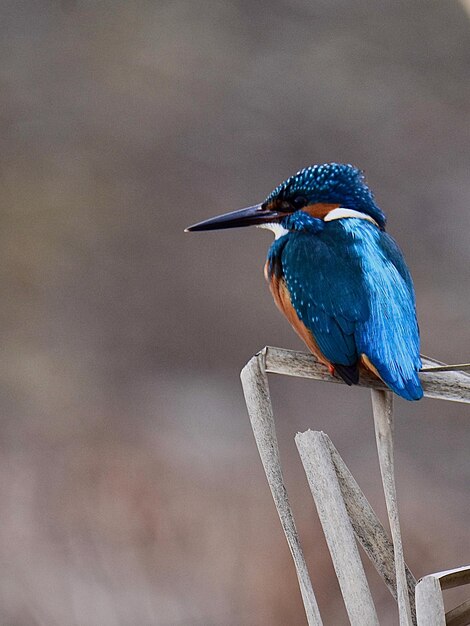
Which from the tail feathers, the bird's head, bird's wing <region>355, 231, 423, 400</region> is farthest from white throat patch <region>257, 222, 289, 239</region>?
the tail feathers

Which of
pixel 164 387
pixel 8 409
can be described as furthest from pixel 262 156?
pixel 8 409

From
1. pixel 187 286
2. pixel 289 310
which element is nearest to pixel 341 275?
pixel 289 310

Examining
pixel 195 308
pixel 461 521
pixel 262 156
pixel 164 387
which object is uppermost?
pixel 262 156

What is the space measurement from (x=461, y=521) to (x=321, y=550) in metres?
0.45

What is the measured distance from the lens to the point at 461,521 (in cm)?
269

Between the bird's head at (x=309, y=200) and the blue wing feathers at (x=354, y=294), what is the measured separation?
36 mm

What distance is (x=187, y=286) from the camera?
330 cm

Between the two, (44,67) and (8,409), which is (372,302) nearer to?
(8,409)

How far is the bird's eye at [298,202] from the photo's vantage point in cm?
142

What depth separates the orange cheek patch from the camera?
143 centimetres

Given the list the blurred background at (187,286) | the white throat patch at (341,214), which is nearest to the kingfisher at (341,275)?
the white throat patch at (341,214)

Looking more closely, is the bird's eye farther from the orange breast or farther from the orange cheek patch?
the orange breast

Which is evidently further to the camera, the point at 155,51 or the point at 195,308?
the point at 155,51

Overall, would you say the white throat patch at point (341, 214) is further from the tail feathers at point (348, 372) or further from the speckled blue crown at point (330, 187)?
the tail feathers at point (348, 372)
